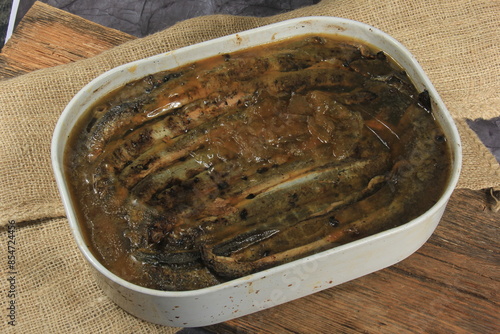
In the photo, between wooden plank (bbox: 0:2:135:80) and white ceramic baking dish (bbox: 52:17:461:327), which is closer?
white ceramic baking dish (bbox: 52:17:461:327)

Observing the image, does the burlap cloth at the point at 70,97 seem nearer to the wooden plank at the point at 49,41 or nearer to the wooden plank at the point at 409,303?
the wooden plank at the point at 49,41

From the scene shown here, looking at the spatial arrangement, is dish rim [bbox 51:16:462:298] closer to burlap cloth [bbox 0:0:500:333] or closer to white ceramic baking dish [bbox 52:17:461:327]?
white ceramic baking dish [bbox 52:17:461:327]

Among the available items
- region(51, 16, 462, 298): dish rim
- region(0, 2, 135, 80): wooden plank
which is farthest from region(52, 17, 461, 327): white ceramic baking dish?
region(0, 2, 135, 80): wooden plank

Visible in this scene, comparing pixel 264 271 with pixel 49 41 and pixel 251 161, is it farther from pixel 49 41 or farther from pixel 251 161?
pixel 49 41

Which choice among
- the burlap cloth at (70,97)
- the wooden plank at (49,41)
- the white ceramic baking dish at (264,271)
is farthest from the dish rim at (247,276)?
the wooden plank at (49,41)

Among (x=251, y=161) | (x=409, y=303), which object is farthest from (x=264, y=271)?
(x=409, y=303)
